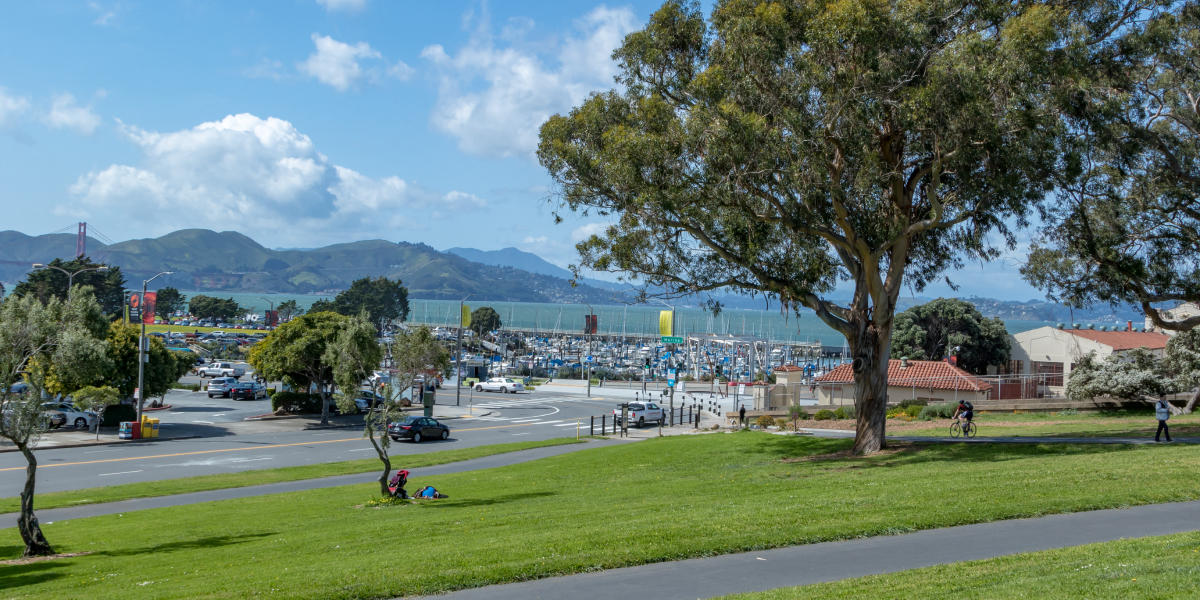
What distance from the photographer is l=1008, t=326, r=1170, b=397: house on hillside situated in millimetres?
55062

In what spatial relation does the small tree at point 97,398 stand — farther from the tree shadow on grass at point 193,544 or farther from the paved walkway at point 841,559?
the paved walkway at point 841,559

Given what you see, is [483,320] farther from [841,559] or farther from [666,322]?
[841,559]

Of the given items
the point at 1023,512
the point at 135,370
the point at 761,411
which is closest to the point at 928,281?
the point at 1023,512

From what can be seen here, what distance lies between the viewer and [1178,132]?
84.1ft

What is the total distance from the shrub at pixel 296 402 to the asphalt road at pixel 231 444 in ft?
7.47

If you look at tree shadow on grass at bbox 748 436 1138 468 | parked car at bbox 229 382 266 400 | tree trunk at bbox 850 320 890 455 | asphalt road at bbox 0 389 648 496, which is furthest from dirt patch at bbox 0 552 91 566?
parked car at bbox 229 382 266 400

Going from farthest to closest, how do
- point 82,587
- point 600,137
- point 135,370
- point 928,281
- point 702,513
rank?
point 135,370 < point 928,281 < point 600,137 < point 702,513 < point 82,587

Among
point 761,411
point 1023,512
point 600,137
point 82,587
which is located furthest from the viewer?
point 761,411

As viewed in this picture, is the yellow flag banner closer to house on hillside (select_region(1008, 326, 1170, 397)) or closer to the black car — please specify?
house on hillside (select_region(1008, 326, 1170, 397))

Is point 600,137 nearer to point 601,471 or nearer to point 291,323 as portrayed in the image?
point 601,471

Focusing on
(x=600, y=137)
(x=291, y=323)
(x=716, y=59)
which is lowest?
(x=291, y=323)

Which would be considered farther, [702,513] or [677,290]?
[677,290]

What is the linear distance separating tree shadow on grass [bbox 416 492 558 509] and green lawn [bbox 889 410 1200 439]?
18285 millimetres

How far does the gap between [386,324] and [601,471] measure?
153 metres
